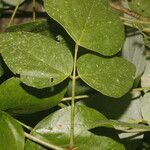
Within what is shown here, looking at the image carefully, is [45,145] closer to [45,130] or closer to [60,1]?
[45,130]

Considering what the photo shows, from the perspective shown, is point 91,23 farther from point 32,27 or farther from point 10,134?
point 10,134

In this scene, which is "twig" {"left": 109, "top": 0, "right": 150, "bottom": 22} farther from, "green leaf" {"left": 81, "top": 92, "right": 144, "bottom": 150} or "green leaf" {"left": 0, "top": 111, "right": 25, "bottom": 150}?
"green leaf" {"left": 0, "top": 111, "right": 25, "bottom": 150}

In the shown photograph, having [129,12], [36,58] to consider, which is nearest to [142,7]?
[129,12]

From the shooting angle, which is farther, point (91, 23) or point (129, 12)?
point (129, 12)

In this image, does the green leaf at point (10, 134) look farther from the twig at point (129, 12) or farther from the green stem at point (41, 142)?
the twig at point (129, 12)

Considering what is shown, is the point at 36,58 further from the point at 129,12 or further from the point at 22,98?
the point at 129,12

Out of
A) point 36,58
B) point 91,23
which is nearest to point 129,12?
point 91,23

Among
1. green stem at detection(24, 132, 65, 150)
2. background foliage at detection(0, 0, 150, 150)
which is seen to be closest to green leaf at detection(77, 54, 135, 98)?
background foliage at detection(0, 0, 150, 150)

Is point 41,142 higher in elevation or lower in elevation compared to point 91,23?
lower
